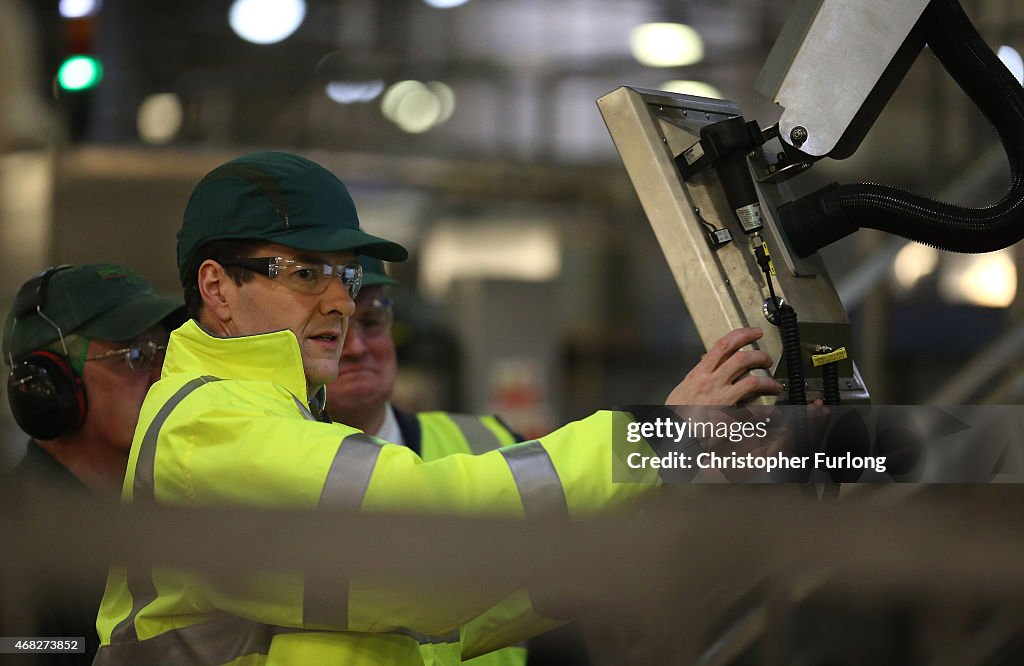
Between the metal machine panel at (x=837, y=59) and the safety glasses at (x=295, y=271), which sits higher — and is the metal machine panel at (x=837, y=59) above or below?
above

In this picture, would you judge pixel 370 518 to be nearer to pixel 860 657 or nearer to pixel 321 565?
pixel 321 565

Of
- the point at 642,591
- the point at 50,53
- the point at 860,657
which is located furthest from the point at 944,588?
the point at 50,53

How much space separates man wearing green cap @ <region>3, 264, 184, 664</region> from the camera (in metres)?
2.22

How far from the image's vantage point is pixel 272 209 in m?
1.56

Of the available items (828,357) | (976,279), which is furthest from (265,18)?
(828,357)

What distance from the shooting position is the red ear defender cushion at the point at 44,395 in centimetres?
214

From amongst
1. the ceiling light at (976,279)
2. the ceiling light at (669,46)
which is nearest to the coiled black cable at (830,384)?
the ceiling light at (976,279)

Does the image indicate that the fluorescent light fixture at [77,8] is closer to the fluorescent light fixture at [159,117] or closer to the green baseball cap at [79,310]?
the fluorescent light fixture at [159,117]

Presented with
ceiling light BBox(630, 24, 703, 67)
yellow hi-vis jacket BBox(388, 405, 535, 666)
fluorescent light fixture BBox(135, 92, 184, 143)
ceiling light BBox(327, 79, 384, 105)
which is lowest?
yellow hi-vis jacket BBox(388, 405, 535, 666)

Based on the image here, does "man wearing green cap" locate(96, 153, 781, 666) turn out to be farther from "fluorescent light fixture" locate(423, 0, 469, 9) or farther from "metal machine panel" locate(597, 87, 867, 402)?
"fluorescent light fixture" locate(423, 0, 469, 9)

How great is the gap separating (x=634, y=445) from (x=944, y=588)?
596mm

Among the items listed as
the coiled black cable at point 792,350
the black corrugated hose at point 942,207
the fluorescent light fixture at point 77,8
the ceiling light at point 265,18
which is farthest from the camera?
the ceiling light at point 265,18

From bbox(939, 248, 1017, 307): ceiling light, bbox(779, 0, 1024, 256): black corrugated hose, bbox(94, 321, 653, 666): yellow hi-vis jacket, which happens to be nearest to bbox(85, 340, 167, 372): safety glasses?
bbox(94, 321, 653, 666): yellow hi-vis jacket

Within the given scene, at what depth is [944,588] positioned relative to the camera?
762 millimetres
